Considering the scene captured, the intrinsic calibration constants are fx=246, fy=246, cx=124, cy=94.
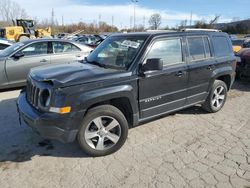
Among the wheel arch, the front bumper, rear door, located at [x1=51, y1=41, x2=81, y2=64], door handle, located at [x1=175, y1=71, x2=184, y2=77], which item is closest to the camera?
the front bumper

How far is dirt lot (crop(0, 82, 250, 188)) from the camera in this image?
10.3ft

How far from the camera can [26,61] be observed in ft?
23.6

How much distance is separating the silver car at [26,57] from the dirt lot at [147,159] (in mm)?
2438

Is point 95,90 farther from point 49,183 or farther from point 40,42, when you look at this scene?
point 40,42

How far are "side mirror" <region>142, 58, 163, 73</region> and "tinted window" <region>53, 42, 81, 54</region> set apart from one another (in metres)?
4.72

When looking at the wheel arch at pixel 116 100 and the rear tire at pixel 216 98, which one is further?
the rear tire at pixel 216 98

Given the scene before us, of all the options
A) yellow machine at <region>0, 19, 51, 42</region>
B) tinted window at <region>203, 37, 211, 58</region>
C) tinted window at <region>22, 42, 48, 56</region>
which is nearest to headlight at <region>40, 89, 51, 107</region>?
tinted window at <region>203, 37, 211, 58</region>

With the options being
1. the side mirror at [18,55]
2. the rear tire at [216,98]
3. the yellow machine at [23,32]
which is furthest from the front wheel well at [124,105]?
the yellow machine at [23,32]

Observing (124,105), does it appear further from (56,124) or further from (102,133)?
(56,124)

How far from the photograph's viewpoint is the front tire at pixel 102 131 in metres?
3.49

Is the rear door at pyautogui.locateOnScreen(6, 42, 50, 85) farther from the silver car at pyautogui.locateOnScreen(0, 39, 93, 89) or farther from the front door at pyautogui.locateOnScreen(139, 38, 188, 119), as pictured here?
the front door at pyautogui.locateOnScreen(139, 38, 188, 119)

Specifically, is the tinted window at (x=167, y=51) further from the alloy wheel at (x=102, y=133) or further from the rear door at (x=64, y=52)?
the rear door at (x=64, y=52)

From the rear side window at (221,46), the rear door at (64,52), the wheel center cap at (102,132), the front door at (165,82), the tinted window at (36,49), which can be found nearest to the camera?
the wheel center cap at (102,132)

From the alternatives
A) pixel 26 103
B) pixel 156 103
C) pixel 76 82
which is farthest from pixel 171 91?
pixel 26 103
